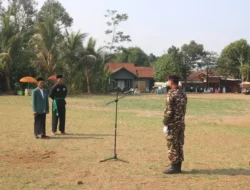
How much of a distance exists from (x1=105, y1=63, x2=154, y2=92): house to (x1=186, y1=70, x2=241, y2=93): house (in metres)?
8.42

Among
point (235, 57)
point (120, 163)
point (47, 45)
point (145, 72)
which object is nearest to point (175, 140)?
point (120, 163)

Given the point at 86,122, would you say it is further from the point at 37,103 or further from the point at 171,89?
the point at 171,89

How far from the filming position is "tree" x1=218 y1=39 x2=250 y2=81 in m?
64.4

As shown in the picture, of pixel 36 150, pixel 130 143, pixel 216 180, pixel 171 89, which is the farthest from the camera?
pixel 130 143

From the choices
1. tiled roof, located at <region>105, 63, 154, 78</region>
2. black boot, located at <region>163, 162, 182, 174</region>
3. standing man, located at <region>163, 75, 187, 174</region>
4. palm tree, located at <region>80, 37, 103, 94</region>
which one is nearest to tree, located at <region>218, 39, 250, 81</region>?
tiled roof, located at <region>105, 63, 154, 78</region>

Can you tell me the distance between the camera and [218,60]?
6506 centimetres

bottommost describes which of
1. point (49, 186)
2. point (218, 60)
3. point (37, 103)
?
point (49, 186)

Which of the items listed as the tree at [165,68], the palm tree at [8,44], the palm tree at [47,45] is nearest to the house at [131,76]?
the tree at [165,68]

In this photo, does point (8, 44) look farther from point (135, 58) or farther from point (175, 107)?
point (135, 58)

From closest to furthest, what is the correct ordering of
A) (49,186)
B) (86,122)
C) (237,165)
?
(49,186) < (237,165) < (86,122)

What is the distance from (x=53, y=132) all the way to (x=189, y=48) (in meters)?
55.7

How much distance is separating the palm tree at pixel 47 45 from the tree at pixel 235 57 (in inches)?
1477

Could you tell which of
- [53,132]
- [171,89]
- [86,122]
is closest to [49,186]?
[171,89]

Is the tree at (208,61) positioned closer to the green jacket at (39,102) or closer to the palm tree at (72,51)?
the palm tree at (72,51)
